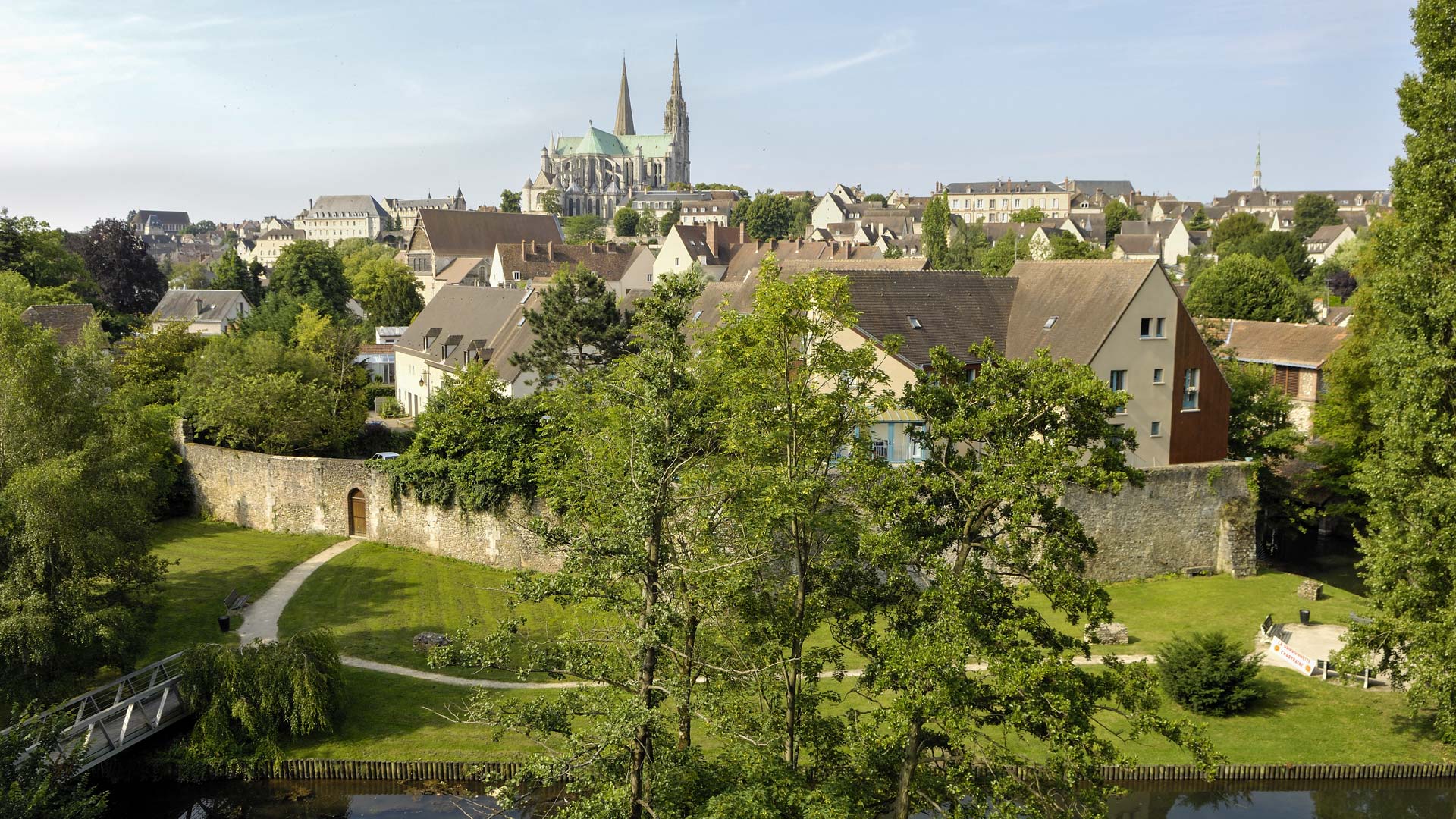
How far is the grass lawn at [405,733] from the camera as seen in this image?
20984 mm

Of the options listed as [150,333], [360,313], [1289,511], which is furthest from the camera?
[360,313]

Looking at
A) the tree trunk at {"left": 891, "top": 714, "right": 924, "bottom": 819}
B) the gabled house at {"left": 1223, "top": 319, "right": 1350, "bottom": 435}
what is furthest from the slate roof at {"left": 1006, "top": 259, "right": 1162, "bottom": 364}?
the tree trunk at {"left": 891, "top": 714, "right": 924, "bottom": 819}

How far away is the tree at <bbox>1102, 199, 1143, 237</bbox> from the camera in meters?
120

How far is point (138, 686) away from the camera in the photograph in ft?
73.6

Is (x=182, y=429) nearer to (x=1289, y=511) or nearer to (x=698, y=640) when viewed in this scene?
(x=698, y=640)

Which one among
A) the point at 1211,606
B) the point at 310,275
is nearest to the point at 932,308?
the point at 1211,606

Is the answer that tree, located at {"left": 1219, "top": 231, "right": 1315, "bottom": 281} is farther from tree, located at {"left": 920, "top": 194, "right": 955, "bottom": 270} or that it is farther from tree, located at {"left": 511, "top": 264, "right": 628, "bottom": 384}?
tree, located at {"left": 511, "top": 264, "right": 628, "bottom": 384}

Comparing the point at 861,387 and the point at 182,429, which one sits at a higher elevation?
the point at 861,387

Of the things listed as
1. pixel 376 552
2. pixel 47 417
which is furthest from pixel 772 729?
pixel 376 552

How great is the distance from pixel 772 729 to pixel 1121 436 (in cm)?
574

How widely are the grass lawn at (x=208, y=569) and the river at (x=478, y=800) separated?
4776mm

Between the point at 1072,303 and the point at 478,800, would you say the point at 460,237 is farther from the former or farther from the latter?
the point at 478,800

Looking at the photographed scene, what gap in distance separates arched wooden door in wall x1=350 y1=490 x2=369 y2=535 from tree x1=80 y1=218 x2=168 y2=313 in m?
46.2

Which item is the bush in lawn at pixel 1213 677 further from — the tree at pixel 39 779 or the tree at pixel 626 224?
the tree at pixel 626 224
